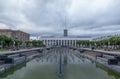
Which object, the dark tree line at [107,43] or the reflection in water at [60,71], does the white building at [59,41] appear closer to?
the dark tree line at [107,43]

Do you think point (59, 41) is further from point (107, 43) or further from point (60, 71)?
point (60, 71)

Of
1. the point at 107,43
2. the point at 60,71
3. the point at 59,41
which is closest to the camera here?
the point at 60,71

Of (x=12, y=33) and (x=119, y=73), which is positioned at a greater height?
(x=12, y=33)

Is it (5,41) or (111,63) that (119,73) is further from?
(5,41)

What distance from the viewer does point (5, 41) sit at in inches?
1941

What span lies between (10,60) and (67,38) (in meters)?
108

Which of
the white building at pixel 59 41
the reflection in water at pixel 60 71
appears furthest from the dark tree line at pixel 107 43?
the white building at pixel 59 41

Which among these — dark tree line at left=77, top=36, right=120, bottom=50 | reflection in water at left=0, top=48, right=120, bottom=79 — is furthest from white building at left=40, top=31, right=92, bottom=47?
reflection in water at left=0, top=48, right=120, bottom=79

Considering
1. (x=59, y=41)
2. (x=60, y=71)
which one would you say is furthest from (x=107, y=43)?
(x=59, y=41)

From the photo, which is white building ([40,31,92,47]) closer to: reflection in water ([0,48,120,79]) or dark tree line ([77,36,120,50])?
dark tree line ([77,36,120,50])

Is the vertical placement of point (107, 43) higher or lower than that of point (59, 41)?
lower

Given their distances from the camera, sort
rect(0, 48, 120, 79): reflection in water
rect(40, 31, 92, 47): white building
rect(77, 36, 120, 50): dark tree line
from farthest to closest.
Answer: rect(40, 31, 92, 47): white building, rect(77, 36, 120, 50): dark tree line, rect(0, 48, 120, 79): reflection in water

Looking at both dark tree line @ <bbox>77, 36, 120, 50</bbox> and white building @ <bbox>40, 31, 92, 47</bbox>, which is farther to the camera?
white building @ <bbox>40, 31, 92, 47</bbox>

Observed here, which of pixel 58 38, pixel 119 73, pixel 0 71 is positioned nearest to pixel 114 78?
pixel 119 73
